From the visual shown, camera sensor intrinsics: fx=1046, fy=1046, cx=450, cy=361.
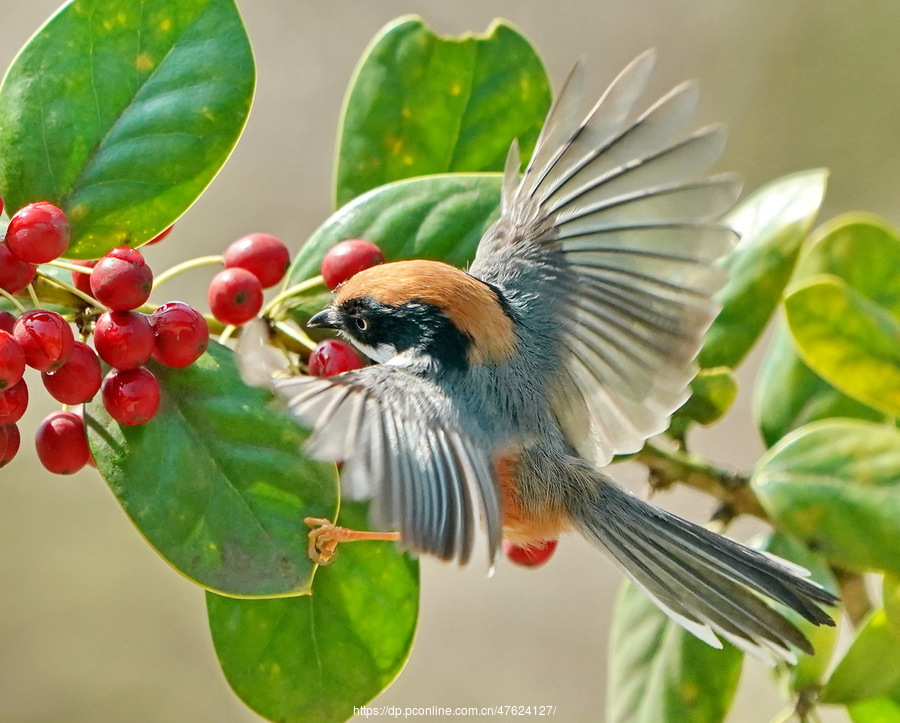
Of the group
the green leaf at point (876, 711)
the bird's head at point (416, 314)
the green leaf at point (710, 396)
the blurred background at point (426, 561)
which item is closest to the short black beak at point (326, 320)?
the bird's head at point (416, 314)

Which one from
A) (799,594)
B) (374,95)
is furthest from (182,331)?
(799,594)

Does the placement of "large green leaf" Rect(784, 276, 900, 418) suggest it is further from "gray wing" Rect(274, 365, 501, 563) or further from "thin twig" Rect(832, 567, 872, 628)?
"gray wing" Rect(274, 365, 501, 563)

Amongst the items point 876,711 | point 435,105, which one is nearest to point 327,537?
point 435,105

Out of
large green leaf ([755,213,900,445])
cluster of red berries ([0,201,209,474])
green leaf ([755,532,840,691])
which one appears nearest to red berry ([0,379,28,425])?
cluster of red berries ([0,201,209,474])

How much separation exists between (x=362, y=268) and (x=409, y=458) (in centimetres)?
34

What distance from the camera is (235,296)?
1.38m

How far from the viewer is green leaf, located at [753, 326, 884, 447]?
6.11 feet

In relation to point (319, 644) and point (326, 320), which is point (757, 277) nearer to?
point (326, 320)

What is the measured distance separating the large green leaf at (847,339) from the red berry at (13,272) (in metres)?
1.08

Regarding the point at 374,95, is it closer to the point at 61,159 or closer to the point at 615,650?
the point at 61,159

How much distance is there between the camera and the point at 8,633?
12.9ft

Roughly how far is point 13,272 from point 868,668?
1.31m

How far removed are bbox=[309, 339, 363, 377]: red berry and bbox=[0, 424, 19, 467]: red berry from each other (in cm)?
38

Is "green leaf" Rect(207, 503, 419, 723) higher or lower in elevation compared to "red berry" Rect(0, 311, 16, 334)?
lower
